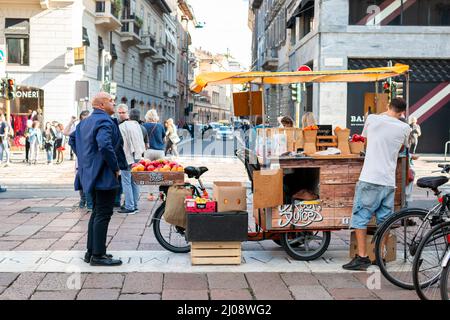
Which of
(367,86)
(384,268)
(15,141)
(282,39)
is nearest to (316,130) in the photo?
(384,268)

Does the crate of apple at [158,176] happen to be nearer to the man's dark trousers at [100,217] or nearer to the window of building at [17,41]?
the man's dark trousers at [100,217]

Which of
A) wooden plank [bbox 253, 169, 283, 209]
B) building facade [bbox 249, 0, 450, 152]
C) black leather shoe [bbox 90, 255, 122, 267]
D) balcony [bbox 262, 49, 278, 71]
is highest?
balcony [bbox 262, 49, 278, 71]

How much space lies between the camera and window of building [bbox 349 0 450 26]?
23250 millimetres

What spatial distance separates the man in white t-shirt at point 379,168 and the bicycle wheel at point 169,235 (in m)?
1.97

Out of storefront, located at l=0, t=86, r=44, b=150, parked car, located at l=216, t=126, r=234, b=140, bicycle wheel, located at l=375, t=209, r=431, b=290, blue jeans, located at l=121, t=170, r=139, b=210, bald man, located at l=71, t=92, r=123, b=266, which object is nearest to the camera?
bicycle wheel, located at l=375, t=209, r=431, b=290

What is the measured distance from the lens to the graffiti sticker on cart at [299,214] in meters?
6.36

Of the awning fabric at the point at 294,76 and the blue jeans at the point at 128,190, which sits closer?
the awning fabric at the point at 294,76

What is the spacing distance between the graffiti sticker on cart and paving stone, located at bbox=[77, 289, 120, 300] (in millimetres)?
2018

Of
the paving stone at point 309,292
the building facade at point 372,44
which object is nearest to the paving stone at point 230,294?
the paving stone at point 309,292

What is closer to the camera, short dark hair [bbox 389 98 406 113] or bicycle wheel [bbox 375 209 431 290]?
bicycle wheel [bbox 375 209 431 290]

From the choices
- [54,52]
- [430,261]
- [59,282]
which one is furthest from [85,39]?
[430,261]

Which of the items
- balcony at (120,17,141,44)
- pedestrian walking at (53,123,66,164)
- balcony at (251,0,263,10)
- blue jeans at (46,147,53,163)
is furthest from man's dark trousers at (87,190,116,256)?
balcony at (251,0,263,10)

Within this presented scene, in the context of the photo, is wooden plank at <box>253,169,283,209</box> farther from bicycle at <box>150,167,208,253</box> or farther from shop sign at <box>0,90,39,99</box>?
shop sign at <box>0,90,39,99</box>

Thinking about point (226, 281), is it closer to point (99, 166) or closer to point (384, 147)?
point (99, 166)
